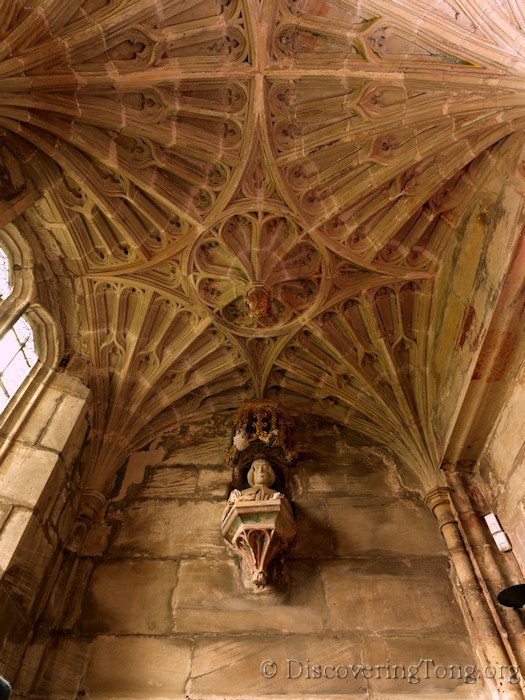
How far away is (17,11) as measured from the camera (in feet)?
15.7

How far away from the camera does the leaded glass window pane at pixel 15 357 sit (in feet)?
20.2

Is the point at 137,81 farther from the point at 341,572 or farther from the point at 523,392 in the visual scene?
the point at 341,572

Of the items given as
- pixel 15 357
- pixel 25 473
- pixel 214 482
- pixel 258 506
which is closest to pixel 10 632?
pixel 25 473

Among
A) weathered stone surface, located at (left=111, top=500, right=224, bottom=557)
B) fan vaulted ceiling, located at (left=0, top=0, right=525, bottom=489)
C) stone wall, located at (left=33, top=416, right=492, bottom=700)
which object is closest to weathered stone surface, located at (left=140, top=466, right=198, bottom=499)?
stone wall, located at (left=33, top=416, right=492, bottom=700)

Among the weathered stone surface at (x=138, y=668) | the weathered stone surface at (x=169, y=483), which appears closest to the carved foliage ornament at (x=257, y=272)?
the weathered stone surface at (x=169, y=483)

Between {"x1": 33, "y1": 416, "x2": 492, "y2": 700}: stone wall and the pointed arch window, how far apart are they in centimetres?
190

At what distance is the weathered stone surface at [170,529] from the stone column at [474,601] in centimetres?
261

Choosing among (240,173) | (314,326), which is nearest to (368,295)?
(314,326)

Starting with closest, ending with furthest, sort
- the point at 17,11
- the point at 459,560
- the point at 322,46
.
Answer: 1. the point at 17,11
2. the point at 459,560
3. the point at 322,46

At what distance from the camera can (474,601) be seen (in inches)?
209

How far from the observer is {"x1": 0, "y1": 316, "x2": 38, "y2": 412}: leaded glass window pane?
614 cm

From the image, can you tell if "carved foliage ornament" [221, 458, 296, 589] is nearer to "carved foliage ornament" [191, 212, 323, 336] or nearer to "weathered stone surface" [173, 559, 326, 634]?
"weathered stone surface" [173, 559, 326, 634]

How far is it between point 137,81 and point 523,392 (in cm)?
541

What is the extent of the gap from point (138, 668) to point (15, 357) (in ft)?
12.2
